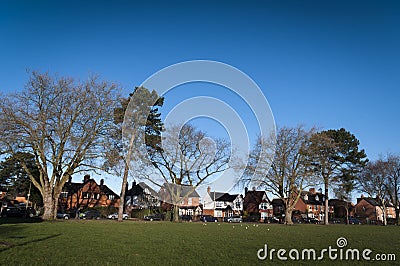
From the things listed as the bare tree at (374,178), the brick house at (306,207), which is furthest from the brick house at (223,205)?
the bare tree at (374,178)

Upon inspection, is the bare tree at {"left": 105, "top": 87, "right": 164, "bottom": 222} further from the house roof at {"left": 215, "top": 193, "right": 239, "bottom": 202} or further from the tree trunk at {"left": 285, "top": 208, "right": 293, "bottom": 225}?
the house roof at {"left": 215, "top": 193, "right": 239, "bottom": 202}

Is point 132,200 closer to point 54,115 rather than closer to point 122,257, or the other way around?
point 54,115

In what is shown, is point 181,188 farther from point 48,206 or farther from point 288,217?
point 48,206

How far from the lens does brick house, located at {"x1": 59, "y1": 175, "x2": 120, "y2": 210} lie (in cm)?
7500

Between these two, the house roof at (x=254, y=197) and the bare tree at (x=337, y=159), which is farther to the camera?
the house roof at (x=254, y=197)

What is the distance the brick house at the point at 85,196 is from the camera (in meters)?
75.0

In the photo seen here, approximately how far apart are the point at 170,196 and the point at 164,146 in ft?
34.8

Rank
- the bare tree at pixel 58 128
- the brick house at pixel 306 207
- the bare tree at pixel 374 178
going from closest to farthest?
the bare tree at pixel 58 128 < the bare tree at pixel 374 178 < the brick house at pixel 306 207

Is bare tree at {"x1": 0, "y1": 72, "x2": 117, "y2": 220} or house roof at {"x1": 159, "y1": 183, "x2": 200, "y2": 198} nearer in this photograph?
bare tree at {"x1": 0, "y1": 72, "x2": 117, "y2": 220}

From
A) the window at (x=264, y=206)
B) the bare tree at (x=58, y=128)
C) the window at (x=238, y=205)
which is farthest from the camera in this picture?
the window at (x=238, y=205)

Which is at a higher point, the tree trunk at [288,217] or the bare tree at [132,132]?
the bare tree at [132,132]

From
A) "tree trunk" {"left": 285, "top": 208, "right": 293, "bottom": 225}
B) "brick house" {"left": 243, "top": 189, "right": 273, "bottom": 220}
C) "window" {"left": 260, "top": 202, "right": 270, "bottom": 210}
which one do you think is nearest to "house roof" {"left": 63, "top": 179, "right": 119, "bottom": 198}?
"brick house" {"left": 243, "top": 189, "right": 273, "bottom": 220}

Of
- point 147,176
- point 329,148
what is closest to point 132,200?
point 147,176

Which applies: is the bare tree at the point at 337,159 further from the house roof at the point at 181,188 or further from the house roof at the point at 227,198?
the house roof at the point at 227,198
